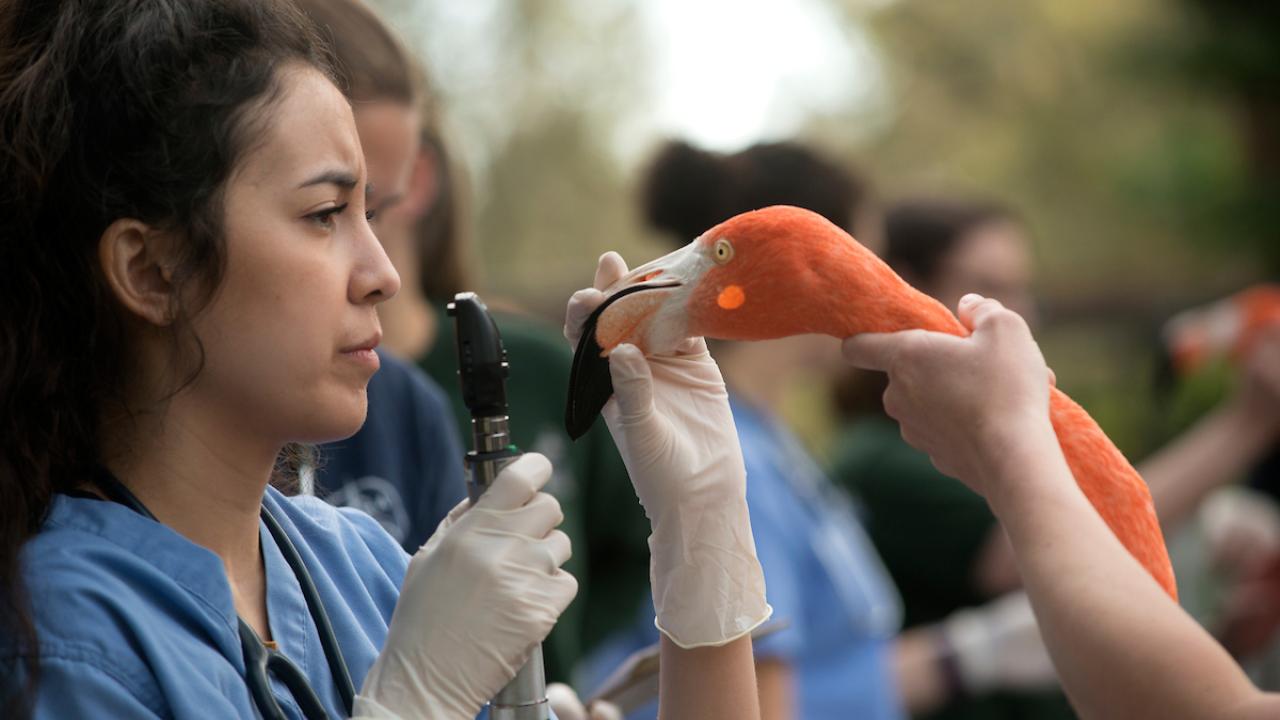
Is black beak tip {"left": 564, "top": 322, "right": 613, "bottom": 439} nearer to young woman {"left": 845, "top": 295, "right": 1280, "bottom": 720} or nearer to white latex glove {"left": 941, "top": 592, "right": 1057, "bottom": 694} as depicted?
young woman {"left": 845, "top": 295, "right": 1280, "bottom": 720}

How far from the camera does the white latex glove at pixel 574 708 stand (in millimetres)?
1983

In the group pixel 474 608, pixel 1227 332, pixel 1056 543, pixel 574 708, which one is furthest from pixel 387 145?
pixel 1227 332

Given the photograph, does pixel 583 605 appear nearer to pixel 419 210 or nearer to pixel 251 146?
pixel 419 210

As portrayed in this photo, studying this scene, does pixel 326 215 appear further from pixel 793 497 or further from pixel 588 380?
pixel 793 497

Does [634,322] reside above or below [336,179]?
below

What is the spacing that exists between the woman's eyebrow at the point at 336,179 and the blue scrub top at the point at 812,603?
1.89 meters

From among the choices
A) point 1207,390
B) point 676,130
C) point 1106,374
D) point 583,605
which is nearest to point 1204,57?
point 1106,374

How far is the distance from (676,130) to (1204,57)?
23.4ft

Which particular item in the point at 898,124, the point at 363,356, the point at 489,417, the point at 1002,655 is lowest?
the point at 1002,655

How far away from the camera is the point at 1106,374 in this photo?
12008 millimetres

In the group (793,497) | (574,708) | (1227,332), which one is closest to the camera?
(574,708)

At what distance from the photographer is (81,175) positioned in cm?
153

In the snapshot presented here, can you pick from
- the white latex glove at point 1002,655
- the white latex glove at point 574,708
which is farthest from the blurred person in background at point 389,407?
the white latex glove at point 1002,655

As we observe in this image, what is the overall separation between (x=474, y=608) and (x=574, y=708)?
20.6 inches
